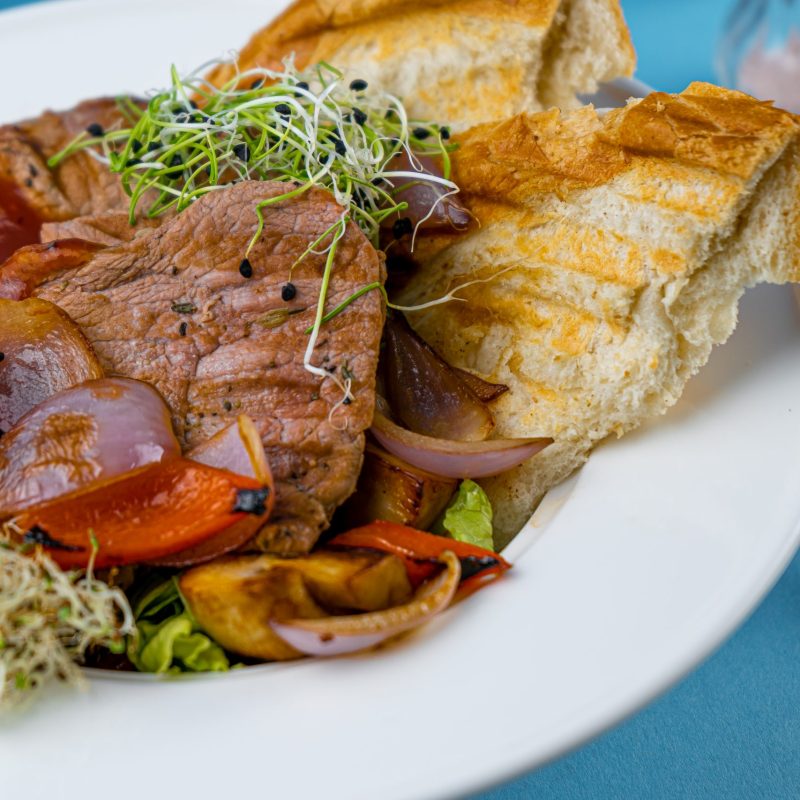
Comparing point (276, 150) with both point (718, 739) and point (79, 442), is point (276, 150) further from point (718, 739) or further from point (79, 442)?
point (718, 739)

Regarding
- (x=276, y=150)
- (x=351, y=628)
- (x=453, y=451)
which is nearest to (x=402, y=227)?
(x=276, y=150)

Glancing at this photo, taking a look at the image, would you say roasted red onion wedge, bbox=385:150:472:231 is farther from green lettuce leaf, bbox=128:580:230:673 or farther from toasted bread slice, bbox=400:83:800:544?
green lettuce leaf, bbox=128:580:230:673

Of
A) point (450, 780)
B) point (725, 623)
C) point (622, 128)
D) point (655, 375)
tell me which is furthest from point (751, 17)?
point (450, 780)

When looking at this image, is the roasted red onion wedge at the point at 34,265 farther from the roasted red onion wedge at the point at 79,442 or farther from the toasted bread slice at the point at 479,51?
the toasted bread slice at the point at 479,51

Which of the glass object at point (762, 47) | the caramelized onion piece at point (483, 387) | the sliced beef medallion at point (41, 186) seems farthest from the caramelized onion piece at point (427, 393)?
the glass object at point (762, 47)

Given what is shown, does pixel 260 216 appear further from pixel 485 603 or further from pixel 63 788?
pixel 63 788

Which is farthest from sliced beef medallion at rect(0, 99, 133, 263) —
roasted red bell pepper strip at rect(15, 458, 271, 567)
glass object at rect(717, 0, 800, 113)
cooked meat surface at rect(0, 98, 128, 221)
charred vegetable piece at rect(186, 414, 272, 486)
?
glass object at rect(717, 0, 800, 113)
